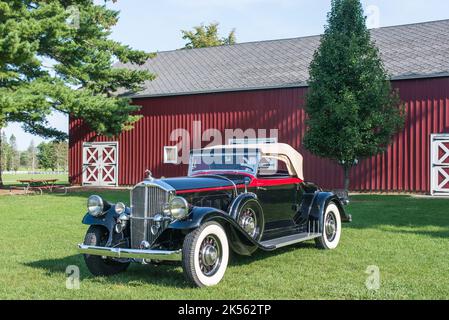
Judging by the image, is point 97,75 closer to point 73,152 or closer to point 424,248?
point 73,152

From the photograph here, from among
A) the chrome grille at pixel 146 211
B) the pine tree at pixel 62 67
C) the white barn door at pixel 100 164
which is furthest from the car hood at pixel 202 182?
the white barn door at pixel 100 164

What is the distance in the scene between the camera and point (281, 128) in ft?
63.4

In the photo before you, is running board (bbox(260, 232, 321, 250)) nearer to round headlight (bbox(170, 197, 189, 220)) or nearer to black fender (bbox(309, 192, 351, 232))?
black fender (bbox(309, 192, 351, 232))

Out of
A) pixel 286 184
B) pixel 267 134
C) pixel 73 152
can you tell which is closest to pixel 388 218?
pixel 286 184

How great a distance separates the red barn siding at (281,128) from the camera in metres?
17.0

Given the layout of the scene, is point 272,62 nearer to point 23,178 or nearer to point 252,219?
point 252,219

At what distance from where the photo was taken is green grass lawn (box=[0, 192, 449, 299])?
502 centimetres

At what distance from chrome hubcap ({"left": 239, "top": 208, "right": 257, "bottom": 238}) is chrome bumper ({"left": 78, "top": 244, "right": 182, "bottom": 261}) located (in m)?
1.31

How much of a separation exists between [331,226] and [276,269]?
212cm

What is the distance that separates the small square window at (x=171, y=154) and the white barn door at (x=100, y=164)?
104 inches

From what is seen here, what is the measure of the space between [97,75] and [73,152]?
194 inches

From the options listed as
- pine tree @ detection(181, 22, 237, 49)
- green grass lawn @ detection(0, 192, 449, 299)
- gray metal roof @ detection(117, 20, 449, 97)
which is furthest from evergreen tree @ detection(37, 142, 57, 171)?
green grass lawn @ detection(0, 192, 449, 299)

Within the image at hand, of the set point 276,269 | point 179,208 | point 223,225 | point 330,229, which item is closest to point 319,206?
point 330,229

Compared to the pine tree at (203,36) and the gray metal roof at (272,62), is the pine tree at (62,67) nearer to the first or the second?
the gray metal roof at (272,62)
